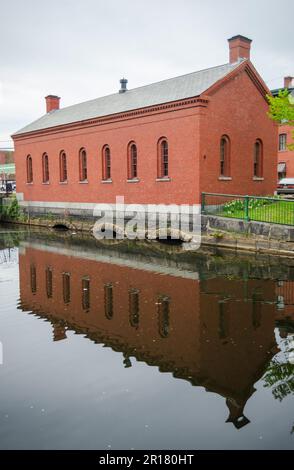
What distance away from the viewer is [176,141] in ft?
65.3

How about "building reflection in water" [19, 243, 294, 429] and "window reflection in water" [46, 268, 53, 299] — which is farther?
"window reflection in water" [46, 268, 53, 299]

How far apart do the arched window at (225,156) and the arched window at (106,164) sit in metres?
7.05

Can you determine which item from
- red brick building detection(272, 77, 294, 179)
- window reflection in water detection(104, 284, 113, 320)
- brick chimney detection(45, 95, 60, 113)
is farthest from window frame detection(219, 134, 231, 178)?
red brick building detection(272, 77, 294, 179)

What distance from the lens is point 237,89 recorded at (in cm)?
2066

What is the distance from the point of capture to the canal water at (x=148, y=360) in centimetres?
473

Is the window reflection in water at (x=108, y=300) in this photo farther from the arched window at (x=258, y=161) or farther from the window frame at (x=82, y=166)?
the window frame at (x=82, y=166)

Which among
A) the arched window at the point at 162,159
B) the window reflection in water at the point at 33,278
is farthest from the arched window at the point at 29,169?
the window reflection in water at the point at 33,278

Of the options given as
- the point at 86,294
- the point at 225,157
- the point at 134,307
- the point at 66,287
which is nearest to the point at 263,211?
the point at 225,157

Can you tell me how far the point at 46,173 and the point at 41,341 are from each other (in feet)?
78.1

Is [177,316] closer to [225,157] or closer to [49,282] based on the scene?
[49,282]

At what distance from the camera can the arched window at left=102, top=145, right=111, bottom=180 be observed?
2450 cm

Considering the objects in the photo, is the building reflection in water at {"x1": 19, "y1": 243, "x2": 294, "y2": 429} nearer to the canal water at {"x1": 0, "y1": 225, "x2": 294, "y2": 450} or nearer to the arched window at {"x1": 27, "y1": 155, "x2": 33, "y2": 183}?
the canal water at {"x1": 0, "y1": 225, "x2": 294, "y2": 450}

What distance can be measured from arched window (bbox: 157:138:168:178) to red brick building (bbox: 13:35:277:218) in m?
0.05

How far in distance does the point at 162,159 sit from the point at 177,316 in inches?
536
